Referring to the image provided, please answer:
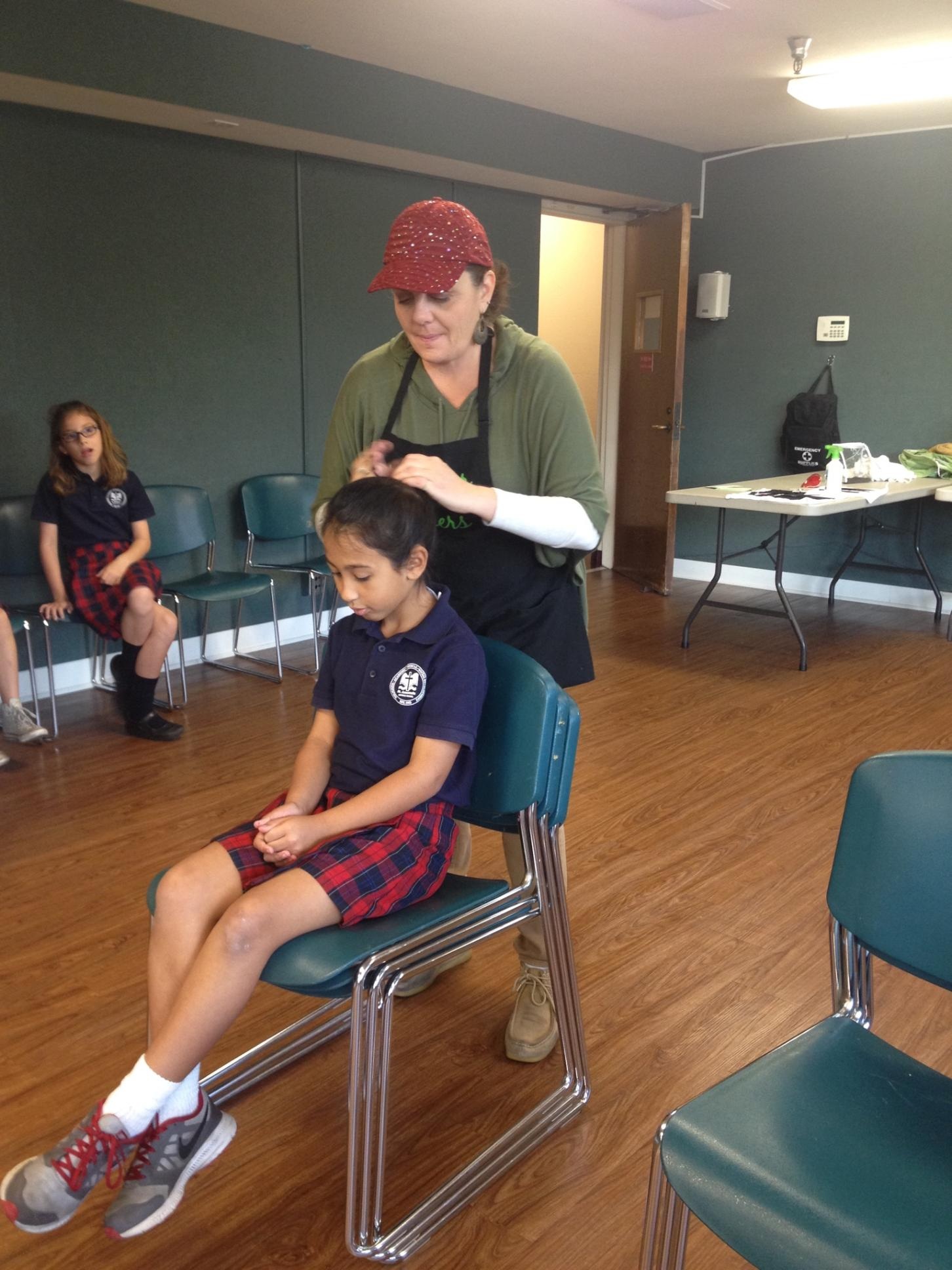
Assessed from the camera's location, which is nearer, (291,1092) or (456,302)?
(456,302)

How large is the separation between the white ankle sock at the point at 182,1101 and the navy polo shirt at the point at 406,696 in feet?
1.66

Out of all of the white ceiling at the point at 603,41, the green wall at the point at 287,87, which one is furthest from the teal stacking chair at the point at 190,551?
the white ceiling at the point at 603,41

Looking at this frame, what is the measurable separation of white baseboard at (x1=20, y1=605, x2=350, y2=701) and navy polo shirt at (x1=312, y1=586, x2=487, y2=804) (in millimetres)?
2268

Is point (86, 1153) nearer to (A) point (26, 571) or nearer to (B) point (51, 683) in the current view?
(B) point (51, 683)

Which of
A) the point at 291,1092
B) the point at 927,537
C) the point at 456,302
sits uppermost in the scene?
the point at 456,302

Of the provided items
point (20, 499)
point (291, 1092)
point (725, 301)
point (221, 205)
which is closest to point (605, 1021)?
point (291, 1092)

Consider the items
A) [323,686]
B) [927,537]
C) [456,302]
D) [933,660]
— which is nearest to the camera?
[456,302]

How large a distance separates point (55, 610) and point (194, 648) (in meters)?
1.02

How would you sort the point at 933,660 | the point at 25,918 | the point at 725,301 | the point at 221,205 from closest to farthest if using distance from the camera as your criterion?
1. the point at 25,918
2. the point at 221,205
3. the point at 933,660
4. the point at 725,301

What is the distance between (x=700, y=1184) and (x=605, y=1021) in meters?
1.08

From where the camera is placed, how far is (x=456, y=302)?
176 centimetres

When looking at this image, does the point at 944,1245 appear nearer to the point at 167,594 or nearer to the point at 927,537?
the point at 167,594

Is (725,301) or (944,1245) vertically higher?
(725,301)

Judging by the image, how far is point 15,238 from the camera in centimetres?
402
